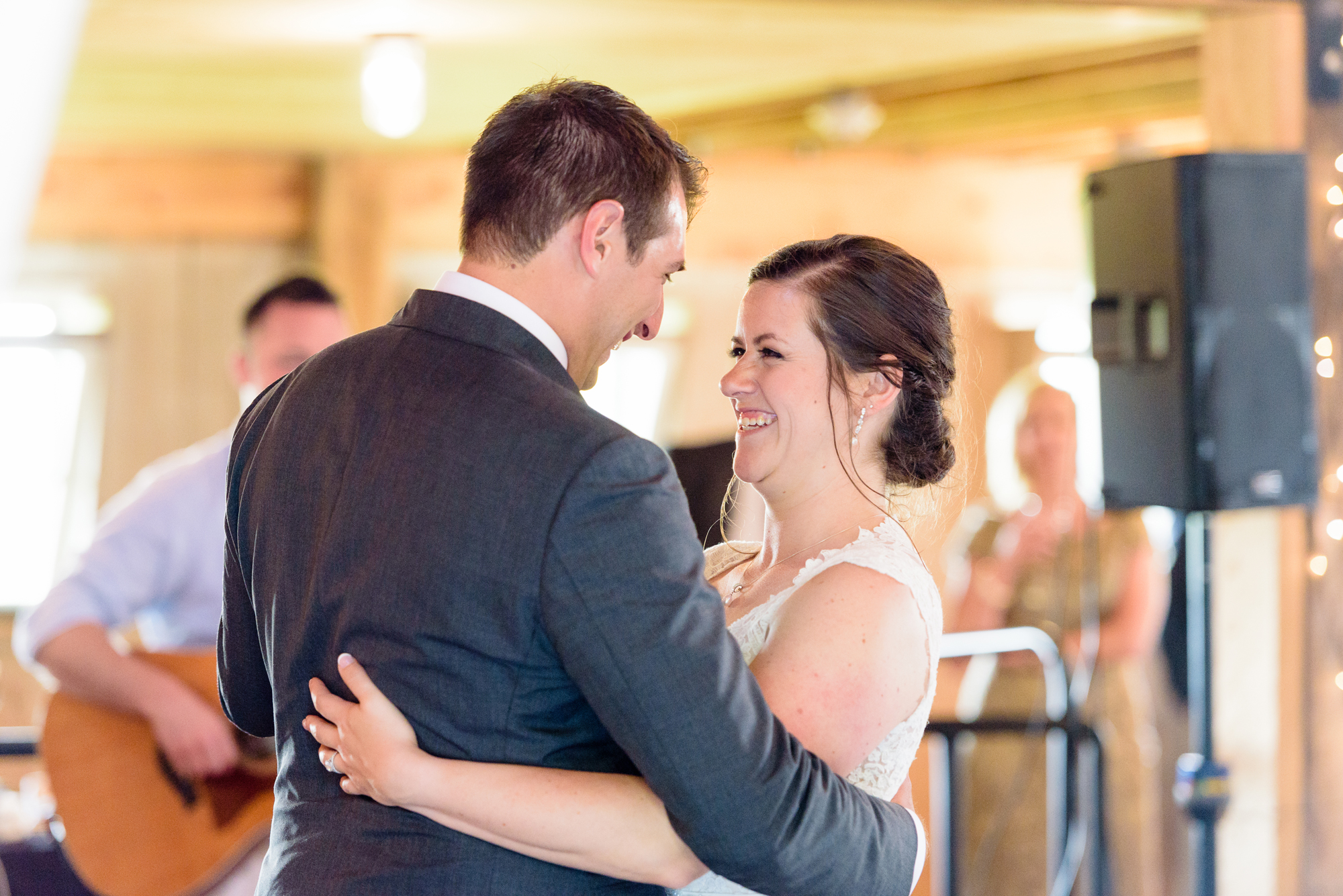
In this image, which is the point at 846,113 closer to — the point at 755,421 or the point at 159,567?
the point at 159,567

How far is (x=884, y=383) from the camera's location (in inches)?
67.2

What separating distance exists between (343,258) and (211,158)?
84 cm

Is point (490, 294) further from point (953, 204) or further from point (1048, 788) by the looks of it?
point (953, 204)

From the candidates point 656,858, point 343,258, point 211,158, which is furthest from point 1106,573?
point 211,158

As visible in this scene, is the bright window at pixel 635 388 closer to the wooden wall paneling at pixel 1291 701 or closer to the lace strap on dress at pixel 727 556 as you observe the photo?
the wooden wall paneling at pixel 1291 701

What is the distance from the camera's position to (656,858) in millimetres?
1300

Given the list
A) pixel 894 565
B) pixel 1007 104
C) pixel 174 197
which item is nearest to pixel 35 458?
pixel 174 197

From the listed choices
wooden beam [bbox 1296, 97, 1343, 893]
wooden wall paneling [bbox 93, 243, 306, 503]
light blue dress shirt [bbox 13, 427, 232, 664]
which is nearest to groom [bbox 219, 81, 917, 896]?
light blue dress shirt [bbox 13, 427, 232, 664]

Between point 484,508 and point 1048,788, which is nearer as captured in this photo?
point 484,508

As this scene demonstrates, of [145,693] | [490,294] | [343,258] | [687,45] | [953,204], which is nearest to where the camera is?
[490,294]

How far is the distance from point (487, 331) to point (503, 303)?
3 cm

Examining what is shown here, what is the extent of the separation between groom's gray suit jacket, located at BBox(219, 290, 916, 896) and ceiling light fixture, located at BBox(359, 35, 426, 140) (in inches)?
130

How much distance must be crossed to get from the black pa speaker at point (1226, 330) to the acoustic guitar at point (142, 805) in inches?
78.1

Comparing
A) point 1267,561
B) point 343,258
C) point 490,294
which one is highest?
point 343,258
